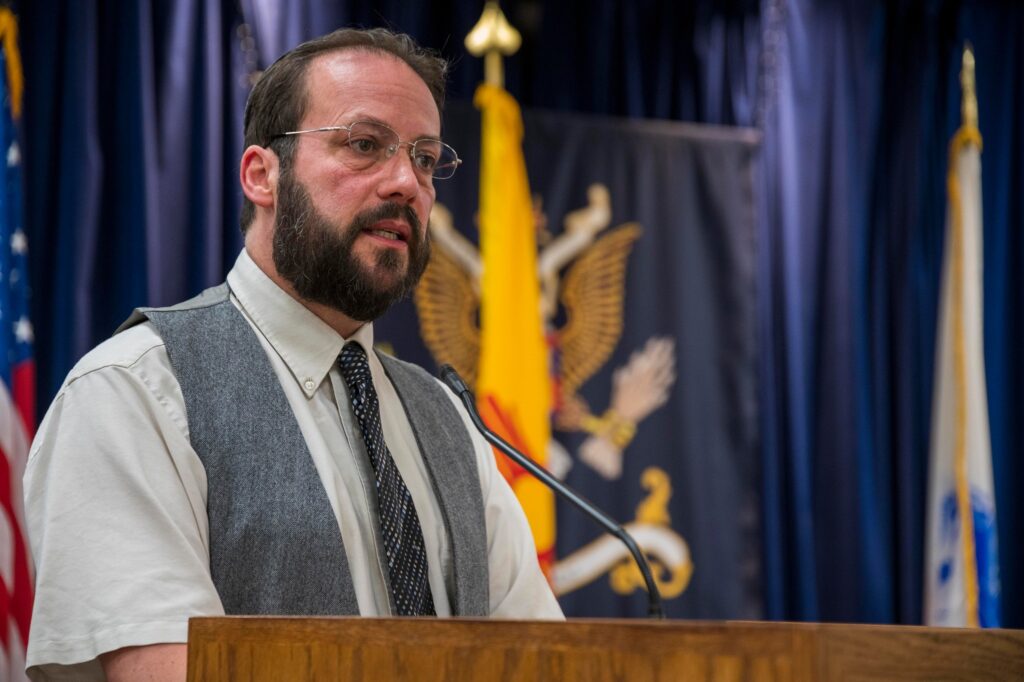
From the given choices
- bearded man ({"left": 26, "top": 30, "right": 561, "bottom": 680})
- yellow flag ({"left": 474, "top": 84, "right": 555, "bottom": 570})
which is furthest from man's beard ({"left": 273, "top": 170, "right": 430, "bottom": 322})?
yellow flag ({"left": 474, "top": 84, "right": 555, "bottom": 570})

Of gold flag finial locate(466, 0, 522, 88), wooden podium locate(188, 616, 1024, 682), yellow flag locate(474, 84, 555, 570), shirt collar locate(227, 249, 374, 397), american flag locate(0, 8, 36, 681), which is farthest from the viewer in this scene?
gold flag finial locate(466, 0, 522, 88)

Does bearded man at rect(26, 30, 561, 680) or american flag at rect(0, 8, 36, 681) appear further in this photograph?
american flag at rect(0, 8, 36, 681)

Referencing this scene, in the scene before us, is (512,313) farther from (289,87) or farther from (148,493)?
(148,493)

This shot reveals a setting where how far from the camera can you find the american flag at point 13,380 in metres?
2.57

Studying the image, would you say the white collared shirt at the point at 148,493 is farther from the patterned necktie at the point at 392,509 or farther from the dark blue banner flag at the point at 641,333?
the dark blue banner flag at the point at 641,333

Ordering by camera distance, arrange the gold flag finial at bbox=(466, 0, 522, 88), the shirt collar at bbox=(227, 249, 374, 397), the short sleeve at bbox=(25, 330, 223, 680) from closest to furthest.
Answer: the short sleeve at bbox=(25, 330, 223, 680)
the shirt collar at bbox=(227, 249, 374, 397)
the gold flag finial at bbox=(466, 0, 522, 88)

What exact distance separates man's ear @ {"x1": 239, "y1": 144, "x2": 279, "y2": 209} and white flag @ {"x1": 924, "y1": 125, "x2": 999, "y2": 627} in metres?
2.83

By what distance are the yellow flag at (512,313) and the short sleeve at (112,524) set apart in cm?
200

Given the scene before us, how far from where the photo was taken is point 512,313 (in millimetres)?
3576

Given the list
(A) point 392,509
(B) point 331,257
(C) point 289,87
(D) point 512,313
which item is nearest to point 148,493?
(A) point 392,509

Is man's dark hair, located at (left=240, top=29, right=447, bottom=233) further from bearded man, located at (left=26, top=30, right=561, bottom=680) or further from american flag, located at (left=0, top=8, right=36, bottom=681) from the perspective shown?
american flag, located at (left=0, top=8, right=36, bottom=681)

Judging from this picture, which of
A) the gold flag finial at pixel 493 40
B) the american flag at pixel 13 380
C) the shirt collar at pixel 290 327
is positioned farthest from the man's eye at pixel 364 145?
the gold flag finial at pixel 493 40

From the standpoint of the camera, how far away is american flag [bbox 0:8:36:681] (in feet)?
8.42

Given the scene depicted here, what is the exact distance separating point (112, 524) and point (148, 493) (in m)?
0.05
